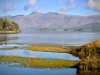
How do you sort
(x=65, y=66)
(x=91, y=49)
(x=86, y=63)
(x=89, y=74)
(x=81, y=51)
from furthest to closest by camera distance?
(x=81, y=51) → (x=91, y=49) → (x=65, y=66) → (x=86, y=63) → (x=89, y=74)

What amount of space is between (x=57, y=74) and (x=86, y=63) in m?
6.63

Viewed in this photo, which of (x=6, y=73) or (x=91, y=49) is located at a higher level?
(x=91, y=49)

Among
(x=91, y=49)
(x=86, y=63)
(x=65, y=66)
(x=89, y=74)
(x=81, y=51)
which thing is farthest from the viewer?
(x=81, y=51)

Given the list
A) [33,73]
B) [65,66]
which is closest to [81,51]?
[65,66]

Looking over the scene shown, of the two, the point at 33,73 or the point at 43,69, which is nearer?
the point at 33,73

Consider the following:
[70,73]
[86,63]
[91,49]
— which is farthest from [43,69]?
[91,49]

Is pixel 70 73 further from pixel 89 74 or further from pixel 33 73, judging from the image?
pixel 33 73

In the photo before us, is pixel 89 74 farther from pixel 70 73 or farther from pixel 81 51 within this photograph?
pixel 81 51

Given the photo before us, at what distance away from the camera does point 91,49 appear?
5550cm

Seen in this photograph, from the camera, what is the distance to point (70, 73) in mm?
37688

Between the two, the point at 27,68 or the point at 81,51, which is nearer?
the point at 27,68

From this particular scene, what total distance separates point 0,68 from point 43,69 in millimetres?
8568

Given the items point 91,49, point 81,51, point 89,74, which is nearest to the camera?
point 89,74

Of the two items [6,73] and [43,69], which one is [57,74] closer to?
[43,69]
